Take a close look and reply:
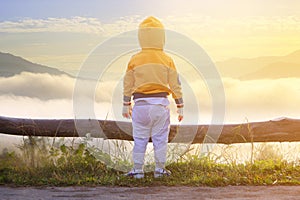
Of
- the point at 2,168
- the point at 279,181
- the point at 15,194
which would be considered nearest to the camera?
the point at 15,194

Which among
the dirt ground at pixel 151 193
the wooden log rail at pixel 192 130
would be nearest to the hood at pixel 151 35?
the wooden log rail at pixel 192 130

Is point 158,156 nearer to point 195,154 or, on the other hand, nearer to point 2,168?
point 195,154

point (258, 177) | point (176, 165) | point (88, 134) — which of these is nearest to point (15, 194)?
point (88, 134)

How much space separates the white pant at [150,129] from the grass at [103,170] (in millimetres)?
289

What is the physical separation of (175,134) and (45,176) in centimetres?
180

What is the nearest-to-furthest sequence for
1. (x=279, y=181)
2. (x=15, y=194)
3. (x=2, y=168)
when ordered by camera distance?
(x=15, y=194) → (x=279, y=181) → (x=2, y=168)

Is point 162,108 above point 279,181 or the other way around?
above

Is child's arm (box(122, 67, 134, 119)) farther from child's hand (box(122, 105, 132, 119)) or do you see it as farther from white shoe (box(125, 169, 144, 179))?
white shoe (box(125, 169, 144, 179))

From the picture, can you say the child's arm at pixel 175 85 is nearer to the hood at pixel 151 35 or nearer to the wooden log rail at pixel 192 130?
the hood at pixel 151 35

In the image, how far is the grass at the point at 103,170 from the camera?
7.54 meters

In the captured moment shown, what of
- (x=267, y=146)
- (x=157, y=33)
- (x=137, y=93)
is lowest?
(x=267, y=146)

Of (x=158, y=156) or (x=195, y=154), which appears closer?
(x=158, y=156)

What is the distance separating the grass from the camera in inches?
297

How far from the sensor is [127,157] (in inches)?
333
